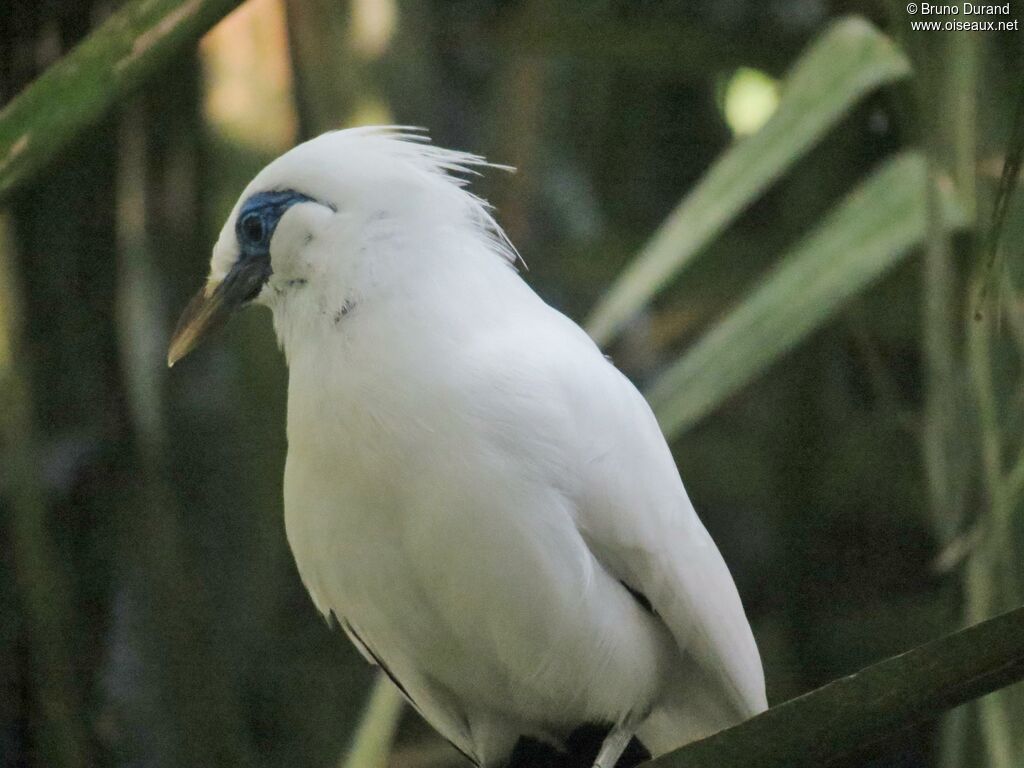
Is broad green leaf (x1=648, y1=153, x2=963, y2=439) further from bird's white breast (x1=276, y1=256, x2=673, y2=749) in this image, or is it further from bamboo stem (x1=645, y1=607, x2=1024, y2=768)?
bamboo stem (x1=645, y1=607, x2=1024, y2=768)

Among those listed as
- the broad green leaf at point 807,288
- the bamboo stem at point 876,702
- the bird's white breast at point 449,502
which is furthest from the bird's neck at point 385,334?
the bamboo stem at point 876,702

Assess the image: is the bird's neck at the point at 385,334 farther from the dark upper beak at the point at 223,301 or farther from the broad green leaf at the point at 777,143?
the broad green leaf at the point at 777,143

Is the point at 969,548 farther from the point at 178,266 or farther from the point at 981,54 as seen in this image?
the point at 178,266

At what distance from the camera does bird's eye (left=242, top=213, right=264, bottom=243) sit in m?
1.68

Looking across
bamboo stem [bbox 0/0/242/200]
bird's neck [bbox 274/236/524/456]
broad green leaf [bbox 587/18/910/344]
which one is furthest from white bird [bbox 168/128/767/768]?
bamboo stem [bbox 0/0/242/200]

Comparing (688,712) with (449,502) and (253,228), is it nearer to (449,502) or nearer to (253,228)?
(449,502)

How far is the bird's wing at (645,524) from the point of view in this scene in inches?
63.1

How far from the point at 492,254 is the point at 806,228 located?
43.6 inches

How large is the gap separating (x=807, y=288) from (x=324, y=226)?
583mm

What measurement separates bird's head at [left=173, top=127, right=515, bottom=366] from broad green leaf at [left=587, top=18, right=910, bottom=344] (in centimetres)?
22

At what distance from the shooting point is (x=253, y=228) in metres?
1.69

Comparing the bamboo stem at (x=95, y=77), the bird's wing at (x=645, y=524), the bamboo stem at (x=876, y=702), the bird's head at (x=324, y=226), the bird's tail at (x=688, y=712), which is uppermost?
the bamboo stem at (x=95, y=77)

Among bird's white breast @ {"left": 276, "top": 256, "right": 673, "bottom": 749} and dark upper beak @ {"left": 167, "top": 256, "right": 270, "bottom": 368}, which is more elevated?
dark upper beak @ {"left": 167, "top": 256, "right": 270, "bottom": 368}

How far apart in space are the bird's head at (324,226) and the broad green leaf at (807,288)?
0.32 metres
